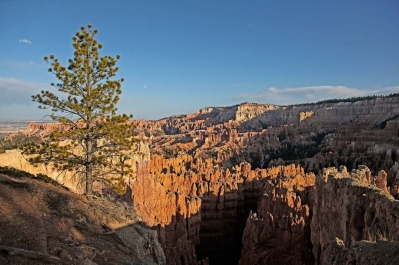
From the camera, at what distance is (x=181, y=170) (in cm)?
3553

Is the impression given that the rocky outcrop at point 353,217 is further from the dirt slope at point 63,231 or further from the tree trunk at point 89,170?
the tree trunk at point 89,170

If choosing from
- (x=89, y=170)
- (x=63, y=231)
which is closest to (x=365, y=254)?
(x=63, y=231)

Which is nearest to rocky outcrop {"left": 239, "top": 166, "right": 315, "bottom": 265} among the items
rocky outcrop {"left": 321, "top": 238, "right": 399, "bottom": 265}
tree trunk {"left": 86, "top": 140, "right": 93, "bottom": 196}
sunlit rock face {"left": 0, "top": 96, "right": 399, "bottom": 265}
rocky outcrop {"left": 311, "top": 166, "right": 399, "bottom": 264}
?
sunlit rock face {"left": 0, "top": 96, "right": 399, "bottom": 265}

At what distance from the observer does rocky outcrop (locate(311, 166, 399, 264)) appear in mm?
8734

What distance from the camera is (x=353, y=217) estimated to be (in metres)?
11.7

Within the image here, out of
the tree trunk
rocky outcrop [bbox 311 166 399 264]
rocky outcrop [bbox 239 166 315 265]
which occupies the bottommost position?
→ rocky outcrop [bbox 239 166 315 265]

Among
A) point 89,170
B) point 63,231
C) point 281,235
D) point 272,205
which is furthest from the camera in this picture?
point 272,205

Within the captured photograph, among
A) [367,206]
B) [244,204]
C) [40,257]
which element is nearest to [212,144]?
[244,204]

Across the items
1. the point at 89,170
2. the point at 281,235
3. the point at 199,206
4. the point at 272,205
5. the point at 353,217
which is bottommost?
the point at 281,235

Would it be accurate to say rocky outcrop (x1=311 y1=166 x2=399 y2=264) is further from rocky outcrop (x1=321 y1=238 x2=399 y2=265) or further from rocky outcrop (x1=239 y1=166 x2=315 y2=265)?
rocky outcrop (x1=239 y1=166 x2=315 y2=265)

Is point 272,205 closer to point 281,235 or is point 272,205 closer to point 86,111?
point 281,235

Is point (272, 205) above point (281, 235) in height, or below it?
above

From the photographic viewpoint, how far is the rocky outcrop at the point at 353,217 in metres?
8.73

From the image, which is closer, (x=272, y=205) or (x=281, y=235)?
(x=281, y=235)
